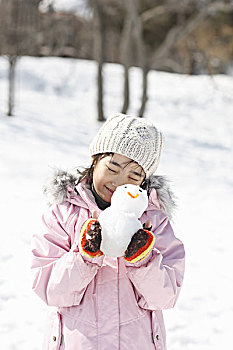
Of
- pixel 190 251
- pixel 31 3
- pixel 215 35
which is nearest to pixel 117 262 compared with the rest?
pixel 190 251

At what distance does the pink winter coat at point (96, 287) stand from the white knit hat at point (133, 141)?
190 mm

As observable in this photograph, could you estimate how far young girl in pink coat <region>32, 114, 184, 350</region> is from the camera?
141 centimetres

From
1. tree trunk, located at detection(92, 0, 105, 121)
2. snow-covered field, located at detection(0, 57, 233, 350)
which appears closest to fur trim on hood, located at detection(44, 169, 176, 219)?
snow-covered field, located at detection(0, 57, 233, 350)

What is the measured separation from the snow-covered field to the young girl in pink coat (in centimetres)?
28

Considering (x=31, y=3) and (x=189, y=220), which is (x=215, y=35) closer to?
(x=31, y=3)

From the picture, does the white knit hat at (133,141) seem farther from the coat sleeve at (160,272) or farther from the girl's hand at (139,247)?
the girl's hand at (139,247)

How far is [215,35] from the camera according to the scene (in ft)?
68.2

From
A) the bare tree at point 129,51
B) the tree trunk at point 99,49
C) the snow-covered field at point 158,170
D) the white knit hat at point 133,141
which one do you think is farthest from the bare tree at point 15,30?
the white knit hat at point 133,141

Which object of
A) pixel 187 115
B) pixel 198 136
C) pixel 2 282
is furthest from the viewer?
pixel 187 115

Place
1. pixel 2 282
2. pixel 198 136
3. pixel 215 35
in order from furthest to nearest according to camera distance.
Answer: pixel 215 35, pixel 198 136, pixel 2 282

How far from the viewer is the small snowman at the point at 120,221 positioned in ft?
4.50

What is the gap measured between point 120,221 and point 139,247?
0.09 m

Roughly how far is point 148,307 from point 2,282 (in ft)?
8.19

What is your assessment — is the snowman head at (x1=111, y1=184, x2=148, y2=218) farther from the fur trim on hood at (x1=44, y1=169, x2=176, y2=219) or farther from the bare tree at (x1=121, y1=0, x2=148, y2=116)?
the bare tree at (x1=121, y1=0, x2=148, y2=116)
